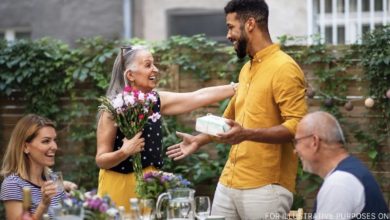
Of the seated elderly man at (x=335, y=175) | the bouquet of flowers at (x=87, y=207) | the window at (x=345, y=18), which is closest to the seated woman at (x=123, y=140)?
the bouquet of flowers at (x=87, y=207)

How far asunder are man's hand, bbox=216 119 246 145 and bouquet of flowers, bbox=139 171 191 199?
313 mm

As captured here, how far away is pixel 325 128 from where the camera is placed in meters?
3.87

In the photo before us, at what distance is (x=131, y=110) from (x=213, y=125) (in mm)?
446

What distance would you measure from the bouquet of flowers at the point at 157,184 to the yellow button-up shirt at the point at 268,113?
0.42m

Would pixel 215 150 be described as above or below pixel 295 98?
below

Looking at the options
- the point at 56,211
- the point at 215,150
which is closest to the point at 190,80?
the point at 215,150

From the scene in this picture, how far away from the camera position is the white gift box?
4.38m

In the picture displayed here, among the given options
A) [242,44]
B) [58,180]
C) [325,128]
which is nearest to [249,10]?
[242,44]

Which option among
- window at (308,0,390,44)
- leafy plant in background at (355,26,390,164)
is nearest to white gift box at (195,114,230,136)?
leafy plant in background at (355,26,390,164)

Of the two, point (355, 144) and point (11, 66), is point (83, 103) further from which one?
point (355, 144)

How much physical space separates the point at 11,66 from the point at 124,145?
3.56 metres

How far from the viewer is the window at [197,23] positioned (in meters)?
10.5

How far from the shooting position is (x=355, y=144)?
7.25 metres

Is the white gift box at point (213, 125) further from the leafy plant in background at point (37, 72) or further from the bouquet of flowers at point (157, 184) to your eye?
the leafy plant in background at point (37, 72)
